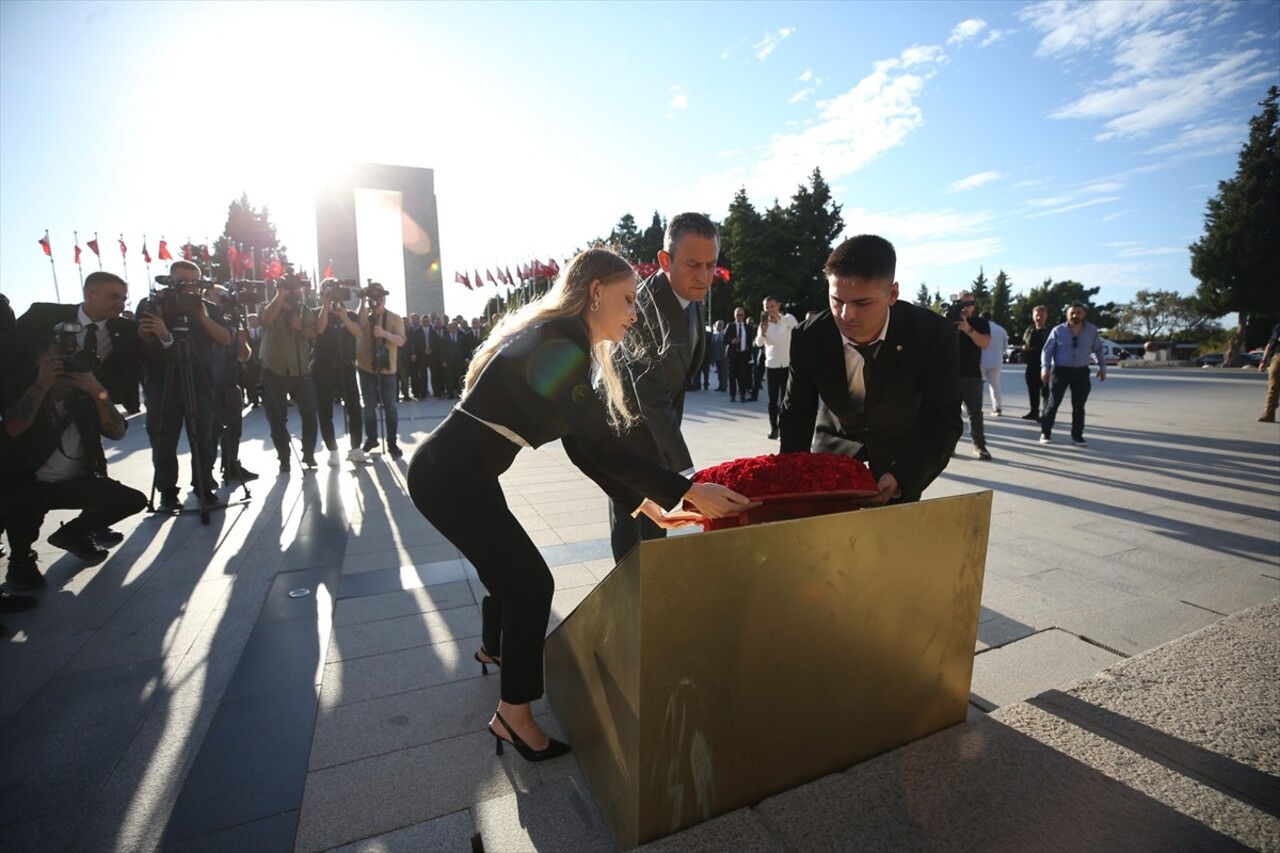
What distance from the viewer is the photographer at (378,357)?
8367 millimetres

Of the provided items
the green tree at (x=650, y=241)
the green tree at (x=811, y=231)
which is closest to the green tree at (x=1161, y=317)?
the green tree at (x=811, y=231)

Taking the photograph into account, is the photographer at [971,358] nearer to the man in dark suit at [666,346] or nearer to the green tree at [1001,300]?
the man in dark suit at [666,346]

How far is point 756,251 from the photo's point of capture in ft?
160

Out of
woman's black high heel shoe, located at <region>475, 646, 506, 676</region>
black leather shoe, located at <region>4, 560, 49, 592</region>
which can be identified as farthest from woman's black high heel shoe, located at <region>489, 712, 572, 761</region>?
black leather shoe, located at <region>4, 560, 49, 592</region>

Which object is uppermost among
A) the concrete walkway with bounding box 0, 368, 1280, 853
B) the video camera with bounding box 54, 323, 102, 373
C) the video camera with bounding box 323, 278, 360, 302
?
the video camera with bounding box 323, 278, 360, 302

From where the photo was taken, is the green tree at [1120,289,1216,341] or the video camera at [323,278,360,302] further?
the green tree at [1120,289,1216,341]

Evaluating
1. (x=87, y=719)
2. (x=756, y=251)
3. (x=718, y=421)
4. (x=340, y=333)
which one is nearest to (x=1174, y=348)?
(x=756, y=251)

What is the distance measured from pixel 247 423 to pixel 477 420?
13.4m

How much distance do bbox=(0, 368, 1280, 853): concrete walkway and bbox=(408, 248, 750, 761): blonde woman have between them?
46 centimetres

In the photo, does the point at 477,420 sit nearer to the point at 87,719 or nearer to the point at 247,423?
the point at 87,719

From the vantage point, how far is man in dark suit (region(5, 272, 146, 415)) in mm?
4363

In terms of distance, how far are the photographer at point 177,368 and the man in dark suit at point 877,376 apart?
5.60 metres

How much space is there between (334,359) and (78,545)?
13.0 feet

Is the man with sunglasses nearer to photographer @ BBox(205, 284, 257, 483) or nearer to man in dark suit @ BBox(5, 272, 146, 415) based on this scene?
photographer @ BBox(205, 284, 257, 483)
